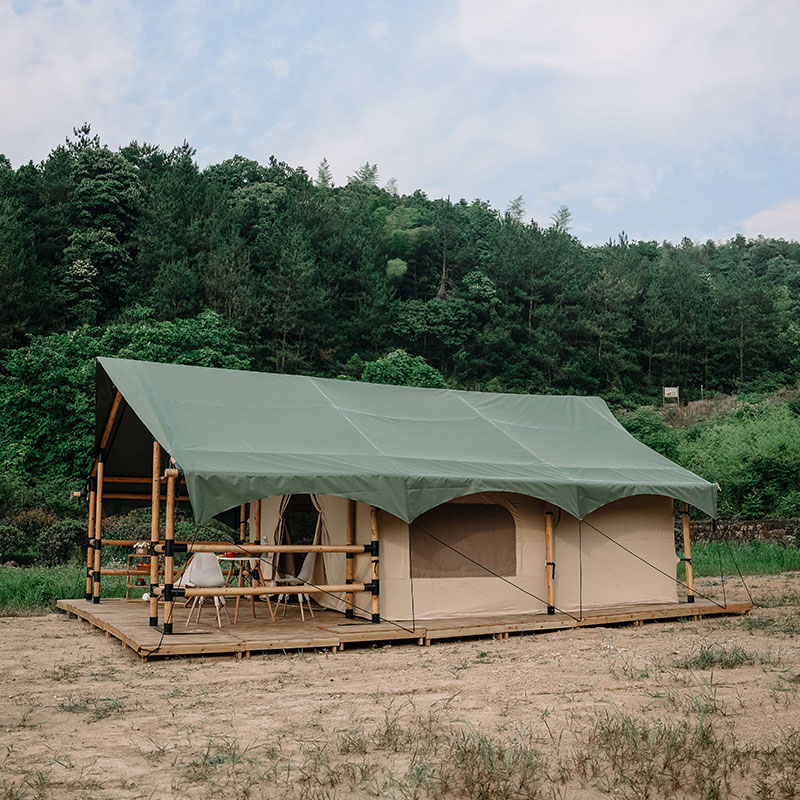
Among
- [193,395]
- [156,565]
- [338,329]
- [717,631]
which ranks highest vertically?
[338,329]

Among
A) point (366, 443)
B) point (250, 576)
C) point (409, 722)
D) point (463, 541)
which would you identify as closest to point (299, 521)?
point (250, 576)

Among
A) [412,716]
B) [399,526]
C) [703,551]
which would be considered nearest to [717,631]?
[399,526]

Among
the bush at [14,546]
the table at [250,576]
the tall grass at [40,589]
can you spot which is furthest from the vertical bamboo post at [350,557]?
the bush at [14,546]

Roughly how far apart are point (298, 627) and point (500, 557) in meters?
2.41

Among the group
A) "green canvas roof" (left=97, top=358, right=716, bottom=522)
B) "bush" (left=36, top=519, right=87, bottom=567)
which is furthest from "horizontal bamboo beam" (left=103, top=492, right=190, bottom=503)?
"bush" (left=36, top=519, right=87, bottom=567)

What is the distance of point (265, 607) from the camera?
1113 centimetres

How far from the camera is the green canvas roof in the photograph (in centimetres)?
820

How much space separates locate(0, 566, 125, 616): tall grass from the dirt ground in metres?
2.92

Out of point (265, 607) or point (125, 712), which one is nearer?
point (125, 712)

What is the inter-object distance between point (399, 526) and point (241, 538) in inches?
167

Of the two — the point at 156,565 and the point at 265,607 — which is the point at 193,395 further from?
the point at 265,607

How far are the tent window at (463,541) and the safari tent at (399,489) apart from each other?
16mm

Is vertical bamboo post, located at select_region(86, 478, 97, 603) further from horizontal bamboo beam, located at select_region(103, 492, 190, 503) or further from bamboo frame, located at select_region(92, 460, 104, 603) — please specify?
horizontal bamboo beam, located at select_region(103, 492, 190, 503)

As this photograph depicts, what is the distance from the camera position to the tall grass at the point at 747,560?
1616 centimetres
